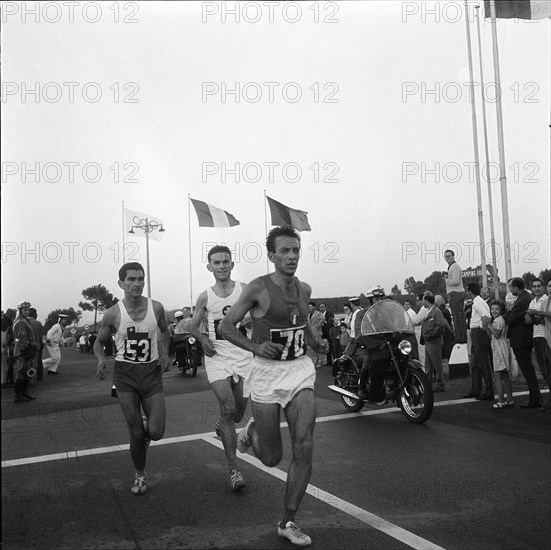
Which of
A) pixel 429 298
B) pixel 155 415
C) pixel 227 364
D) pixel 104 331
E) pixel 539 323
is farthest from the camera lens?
pixel 429 298

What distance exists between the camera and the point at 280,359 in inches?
179

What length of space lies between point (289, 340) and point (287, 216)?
1614 centimetres

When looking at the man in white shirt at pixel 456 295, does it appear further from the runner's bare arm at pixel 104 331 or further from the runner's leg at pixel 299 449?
the runner's leg at pixel 299 449

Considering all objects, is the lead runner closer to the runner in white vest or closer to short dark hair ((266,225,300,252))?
short dark hair ((266,225,300,252))

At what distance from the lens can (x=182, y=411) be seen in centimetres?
1093

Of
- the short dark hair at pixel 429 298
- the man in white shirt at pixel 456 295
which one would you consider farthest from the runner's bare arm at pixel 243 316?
the man in white shirt at pixel 456 295

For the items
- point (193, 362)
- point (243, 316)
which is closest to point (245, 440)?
point (243, 316)

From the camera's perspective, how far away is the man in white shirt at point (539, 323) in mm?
9758

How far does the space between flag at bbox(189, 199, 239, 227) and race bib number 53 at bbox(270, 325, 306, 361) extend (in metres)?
16.6

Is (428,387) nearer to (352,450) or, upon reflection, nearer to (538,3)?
(352,450)

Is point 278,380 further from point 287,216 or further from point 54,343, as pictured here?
point 54,343

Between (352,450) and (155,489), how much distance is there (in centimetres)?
246

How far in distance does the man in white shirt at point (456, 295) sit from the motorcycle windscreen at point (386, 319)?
270 inches

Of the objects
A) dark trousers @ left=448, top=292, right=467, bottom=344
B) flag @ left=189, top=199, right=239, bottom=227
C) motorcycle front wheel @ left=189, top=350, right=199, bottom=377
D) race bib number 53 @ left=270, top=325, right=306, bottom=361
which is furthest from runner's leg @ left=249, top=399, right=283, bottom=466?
flag @ left=189, top=199, right=239, bottom=227
